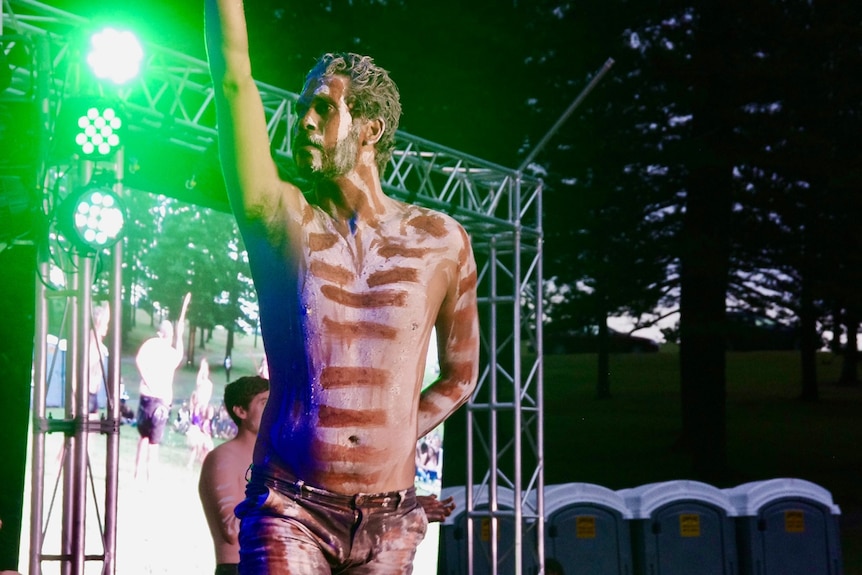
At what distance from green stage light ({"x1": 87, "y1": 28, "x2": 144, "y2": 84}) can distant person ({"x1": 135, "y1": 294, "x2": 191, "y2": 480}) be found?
10.7 ft

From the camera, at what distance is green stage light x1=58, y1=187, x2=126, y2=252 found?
6359 mm

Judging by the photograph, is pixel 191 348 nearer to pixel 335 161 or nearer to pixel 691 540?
pixel 691 540

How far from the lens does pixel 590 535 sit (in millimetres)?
10469

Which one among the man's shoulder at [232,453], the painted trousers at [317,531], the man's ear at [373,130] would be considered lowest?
the painted trousers at [317,531]

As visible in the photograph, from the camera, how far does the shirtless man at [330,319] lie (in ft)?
5.59

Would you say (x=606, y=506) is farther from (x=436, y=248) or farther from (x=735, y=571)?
(x=436, y=248)

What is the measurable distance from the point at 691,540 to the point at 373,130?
31.1ft

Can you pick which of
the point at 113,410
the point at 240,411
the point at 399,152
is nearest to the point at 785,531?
the point at 399,152

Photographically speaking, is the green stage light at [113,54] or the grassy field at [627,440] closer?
the green stage light at [113,54]

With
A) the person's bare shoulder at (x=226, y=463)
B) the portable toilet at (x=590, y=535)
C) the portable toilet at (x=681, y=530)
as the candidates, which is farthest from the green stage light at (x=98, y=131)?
the portable toilet at (x=681, y=530)

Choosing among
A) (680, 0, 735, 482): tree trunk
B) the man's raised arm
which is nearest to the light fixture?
the man's raised arm

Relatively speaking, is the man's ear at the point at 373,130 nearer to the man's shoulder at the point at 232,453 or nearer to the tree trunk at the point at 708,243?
the man's shoulder at the point at 232,453

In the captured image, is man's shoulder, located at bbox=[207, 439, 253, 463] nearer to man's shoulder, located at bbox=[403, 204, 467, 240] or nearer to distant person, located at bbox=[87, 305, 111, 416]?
man's shoulder, located at bbox=[403, 204, 467, 240]

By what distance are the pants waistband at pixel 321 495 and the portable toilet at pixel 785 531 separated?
9.67 m
